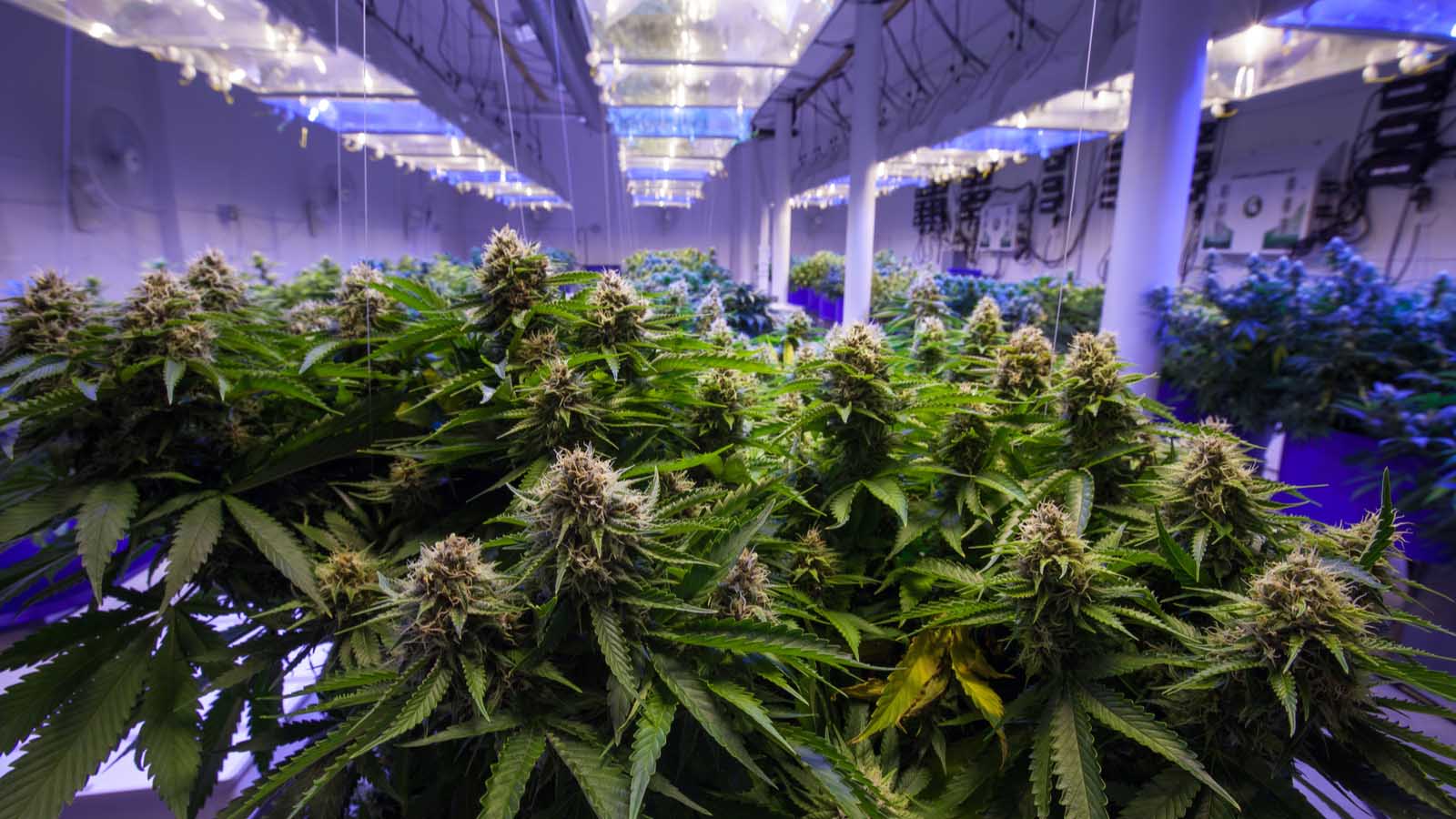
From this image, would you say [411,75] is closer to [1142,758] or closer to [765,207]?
[1142,758]

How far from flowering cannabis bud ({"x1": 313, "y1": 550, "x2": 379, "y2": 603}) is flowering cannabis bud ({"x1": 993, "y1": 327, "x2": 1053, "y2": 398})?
87cm

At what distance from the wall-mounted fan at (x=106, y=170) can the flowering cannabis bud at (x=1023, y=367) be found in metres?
2.51

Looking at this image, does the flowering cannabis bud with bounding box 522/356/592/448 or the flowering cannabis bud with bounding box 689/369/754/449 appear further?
the flowering cannabis bud with bounding box 689/369/754/449

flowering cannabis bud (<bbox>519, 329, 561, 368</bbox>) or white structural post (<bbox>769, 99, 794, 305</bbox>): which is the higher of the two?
white structural post (<bbox>769, 99, 794, 305</bbox>)

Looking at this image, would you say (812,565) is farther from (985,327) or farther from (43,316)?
(43,316)

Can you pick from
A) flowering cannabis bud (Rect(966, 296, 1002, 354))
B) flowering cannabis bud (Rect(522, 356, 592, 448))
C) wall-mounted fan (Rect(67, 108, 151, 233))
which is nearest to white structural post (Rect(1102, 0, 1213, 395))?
flowering cannabis bud (Rect(966, 296, 1002, 354))

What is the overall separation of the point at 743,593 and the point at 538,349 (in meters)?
0.41

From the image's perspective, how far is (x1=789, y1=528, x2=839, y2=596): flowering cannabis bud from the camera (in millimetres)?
743

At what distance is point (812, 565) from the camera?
757 millimetres

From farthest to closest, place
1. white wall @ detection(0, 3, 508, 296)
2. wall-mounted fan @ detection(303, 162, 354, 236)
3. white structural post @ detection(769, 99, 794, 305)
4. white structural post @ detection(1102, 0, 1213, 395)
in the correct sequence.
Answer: white structural post @ detection(769, 99, 794, 305) → wall-mounted fan @ detection(303, 162, 354, 236) → white structural post @ detection(1102, 0, 1213, 395) → white wall @ detection(0, 3, 508, 296)

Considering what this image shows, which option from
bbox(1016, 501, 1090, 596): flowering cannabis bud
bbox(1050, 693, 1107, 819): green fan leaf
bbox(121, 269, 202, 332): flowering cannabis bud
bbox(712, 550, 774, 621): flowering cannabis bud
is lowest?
bbox(1050, 693, 1107, 819): green fan leaf

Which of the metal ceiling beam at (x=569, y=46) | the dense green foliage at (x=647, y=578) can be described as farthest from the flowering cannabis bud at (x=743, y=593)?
the metal ceiling beam at (x=569, y=46)

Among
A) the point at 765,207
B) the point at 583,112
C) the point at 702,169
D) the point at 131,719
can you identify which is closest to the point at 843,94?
the point at 583,112

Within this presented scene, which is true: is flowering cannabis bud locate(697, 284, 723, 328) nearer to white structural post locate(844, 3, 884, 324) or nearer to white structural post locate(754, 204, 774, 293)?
white structural post locate(844, 3, 884, 324)
